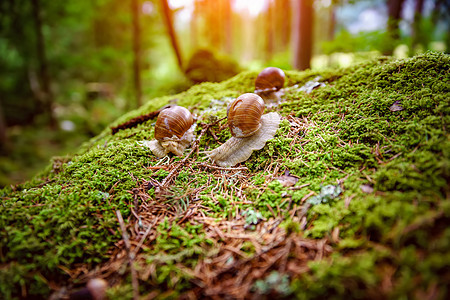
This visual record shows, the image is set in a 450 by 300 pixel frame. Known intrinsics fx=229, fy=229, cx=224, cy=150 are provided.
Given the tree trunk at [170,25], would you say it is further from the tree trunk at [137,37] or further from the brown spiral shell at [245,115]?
the brown spiral shell at [245,115]

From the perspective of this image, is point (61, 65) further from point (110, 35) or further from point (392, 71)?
point (392, 71)

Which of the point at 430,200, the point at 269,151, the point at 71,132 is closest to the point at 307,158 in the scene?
the point at 269,151

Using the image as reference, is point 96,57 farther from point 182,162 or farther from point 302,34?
point 182,162

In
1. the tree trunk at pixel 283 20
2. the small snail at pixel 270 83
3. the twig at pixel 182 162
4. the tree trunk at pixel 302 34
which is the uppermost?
the tree trunk at pixel 283 20

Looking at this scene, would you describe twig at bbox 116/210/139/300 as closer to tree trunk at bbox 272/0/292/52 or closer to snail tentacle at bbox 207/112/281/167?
snail tentacle at bbox 207/112/281/167

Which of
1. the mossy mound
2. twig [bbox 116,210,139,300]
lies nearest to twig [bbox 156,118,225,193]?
the mossy mound

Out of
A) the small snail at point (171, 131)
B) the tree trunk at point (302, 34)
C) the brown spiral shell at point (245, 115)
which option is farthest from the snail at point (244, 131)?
the tree trunk at point (302, 34)

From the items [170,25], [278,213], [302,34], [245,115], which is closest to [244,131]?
[245,115]
